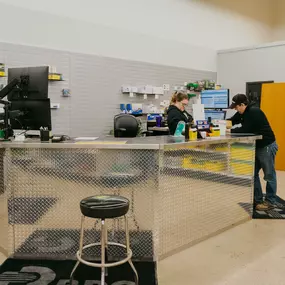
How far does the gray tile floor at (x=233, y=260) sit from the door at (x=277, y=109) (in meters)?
3.65

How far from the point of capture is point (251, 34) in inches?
381

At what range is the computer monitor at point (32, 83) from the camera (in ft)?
10.2

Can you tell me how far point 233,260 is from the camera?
3076mm

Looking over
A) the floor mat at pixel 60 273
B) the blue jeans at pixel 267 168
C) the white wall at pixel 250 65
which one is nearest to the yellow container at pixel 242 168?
the blue jeans at pixel 267 168

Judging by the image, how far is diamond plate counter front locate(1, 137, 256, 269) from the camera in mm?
2912

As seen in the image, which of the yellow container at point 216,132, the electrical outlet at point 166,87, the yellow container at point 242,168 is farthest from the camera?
the electrical outlet at point 166,87

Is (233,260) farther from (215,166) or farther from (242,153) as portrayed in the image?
(242,153)

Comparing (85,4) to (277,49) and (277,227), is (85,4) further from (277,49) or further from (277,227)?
(277,227)

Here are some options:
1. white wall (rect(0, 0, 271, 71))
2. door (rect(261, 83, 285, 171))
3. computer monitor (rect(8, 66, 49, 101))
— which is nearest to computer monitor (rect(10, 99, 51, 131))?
computer monitor (rect(8, 66, 49, 101))

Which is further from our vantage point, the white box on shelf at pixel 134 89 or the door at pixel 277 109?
the door at pixel 277 109

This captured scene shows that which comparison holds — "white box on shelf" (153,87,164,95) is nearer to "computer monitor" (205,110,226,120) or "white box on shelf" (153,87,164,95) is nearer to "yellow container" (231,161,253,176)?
"computer monitor" (205,110,226,120)

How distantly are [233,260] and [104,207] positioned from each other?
4.78 ft

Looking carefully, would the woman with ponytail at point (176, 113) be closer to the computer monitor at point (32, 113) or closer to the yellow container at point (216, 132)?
the yellow container at point (216, 132)

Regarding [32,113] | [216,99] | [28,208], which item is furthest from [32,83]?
[216,99]
